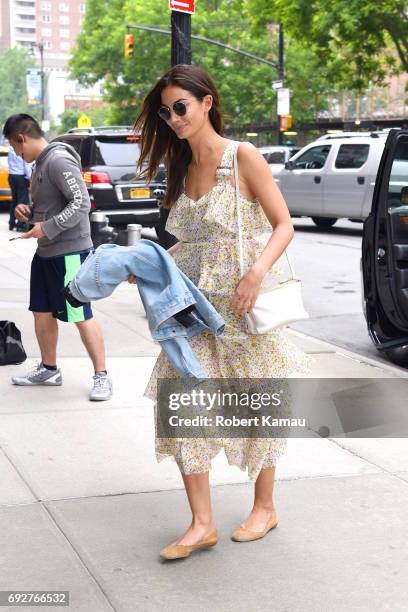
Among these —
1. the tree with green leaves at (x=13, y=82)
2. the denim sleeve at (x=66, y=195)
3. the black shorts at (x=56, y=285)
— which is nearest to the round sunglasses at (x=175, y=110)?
the denim sleeve at (x=66, y=195)

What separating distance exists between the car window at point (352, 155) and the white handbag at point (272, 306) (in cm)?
1455

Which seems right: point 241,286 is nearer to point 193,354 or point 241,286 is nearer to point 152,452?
point 193,354

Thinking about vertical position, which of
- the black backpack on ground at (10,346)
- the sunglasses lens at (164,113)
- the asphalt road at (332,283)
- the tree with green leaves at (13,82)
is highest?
the tree with green leaves at (13,82)

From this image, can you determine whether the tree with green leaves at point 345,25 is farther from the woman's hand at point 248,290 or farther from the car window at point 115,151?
the woman's hand at point 248,290

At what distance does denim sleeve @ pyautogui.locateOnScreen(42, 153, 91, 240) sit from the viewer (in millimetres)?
5703

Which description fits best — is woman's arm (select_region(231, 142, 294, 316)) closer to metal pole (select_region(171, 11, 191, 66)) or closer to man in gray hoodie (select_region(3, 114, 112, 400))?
man in gray hoodie (select_region(3, 114, 112, 400))

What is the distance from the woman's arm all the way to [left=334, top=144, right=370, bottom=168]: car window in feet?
47.6

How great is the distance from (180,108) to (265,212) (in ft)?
1.61

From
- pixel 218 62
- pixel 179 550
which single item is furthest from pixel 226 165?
pixel 218 62

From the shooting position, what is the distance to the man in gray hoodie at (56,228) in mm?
5730

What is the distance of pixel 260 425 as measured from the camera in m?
3.68

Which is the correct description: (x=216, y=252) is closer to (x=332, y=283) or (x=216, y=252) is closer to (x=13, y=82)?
(x=332, y=283)

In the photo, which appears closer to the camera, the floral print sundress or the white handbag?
the white handbag

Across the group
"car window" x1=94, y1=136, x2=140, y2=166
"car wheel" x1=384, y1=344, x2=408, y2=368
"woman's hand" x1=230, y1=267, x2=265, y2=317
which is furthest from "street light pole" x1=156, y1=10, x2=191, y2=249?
"car window" x1=94, y1=136, x2=140, y2=166
